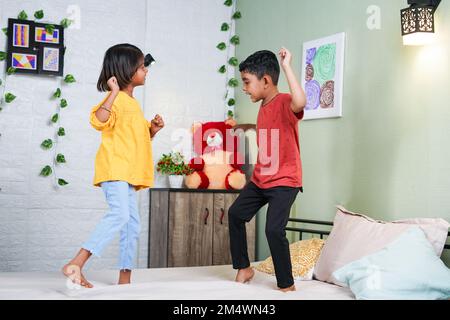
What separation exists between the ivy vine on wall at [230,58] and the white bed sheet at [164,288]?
5.44 ft

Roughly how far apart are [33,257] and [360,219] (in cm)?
192

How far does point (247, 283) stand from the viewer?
95.0 inches

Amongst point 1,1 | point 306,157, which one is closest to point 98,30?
point 1,1

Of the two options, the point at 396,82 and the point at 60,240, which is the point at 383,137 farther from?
the point at 60,240

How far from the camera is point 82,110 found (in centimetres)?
353

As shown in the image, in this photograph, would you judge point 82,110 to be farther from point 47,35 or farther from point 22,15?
point 22,15

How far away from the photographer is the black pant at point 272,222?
7.38ft

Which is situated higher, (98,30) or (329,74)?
(98,30)

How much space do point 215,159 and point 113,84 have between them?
1.46 metres

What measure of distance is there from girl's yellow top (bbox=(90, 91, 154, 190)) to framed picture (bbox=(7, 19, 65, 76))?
48.7 inches

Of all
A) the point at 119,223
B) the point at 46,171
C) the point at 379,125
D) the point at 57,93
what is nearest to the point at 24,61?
the point at 57,93

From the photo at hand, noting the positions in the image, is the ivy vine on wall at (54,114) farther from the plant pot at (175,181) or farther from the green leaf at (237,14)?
the green leaf at (237,14)

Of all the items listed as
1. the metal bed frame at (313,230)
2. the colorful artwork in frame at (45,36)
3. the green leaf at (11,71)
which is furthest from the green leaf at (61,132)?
the metal bed frame at (313,230)

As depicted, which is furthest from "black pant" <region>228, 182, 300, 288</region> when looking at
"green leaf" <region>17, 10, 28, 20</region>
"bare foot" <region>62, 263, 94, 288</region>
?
"green leaf" <region>17, 10, 28, 20</region>
